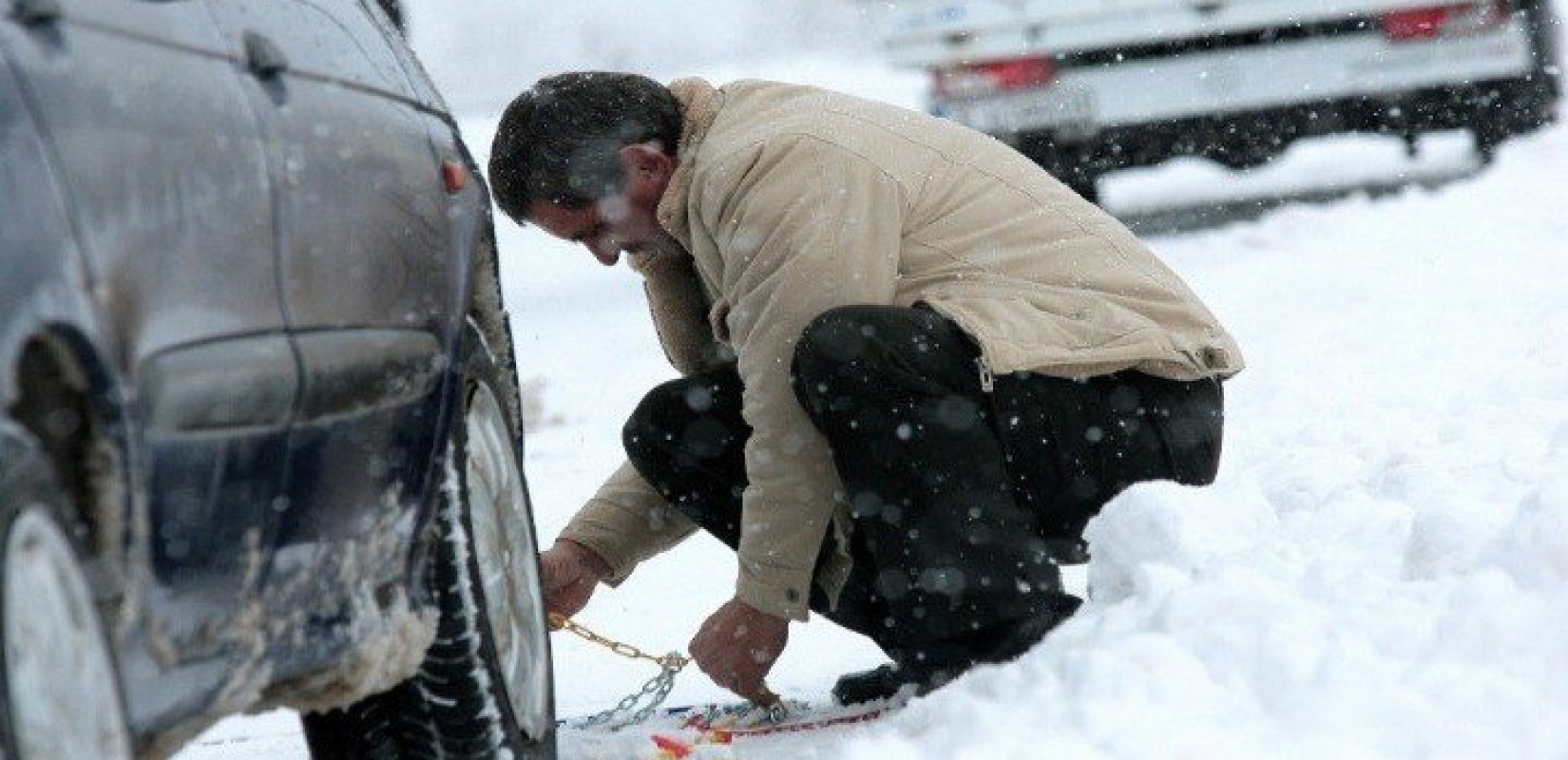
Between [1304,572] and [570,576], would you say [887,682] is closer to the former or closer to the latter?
[570,576]

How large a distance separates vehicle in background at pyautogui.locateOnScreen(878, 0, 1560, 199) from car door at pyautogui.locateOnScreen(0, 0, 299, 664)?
8504mm

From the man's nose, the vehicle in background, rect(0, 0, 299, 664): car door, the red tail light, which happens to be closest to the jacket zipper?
the man's nose

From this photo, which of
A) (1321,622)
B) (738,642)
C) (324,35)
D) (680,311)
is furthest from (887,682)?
(324,35)

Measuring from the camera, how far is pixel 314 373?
2.46 metres

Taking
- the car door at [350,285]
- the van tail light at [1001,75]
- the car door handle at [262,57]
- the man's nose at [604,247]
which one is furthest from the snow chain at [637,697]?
the van tail light at [1001,75]

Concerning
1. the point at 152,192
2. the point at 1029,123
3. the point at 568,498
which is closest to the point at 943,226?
the point at 152,192

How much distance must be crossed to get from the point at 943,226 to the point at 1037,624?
2.04 feet

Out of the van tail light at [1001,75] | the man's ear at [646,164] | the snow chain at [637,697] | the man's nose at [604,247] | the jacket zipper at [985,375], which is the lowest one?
the van tail light at [1001,75]

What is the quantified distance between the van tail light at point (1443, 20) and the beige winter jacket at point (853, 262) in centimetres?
731

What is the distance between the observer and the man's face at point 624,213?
365 cm

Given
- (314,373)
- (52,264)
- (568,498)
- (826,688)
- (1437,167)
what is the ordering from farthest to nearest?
(1437,167)
(568,498)
(826,688)
(314,373)
(52,264)

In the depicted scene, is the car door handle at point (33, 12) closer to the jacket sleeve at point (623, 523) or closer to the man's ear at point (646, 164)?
the man's ear at point (646, 164)

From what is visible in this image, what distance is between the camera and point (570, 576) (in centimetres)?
409

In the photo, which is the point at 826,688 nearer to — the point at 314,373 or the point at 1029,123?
the point at 314,373
